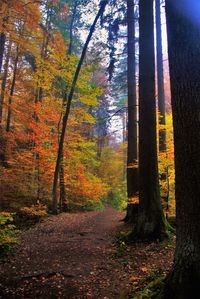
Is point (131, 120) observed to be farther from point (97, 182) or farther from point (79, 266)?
point (97, 182)

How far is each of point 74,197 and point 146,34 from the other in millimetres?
13515

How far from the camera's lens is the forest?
3.95 meters

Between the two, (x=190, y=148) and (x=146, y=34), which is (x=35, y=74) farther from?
(x=190, y=148)

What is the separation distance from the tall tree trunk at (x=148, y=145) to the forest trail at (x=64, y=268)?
50.5 inches

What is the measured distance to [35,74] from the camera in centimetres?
1622

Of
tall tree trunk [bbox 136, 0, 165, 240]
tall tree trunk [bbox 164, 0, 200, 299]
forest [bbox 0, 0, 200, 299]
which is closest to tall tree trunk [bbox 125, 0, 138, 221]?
forest [bbox 0, 0, 200, 299]

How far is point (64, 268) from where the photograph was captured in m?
6.65

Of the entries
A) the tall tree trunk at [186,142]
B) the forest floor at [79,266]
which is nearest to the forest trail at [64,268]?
the forest floor at [79,266]

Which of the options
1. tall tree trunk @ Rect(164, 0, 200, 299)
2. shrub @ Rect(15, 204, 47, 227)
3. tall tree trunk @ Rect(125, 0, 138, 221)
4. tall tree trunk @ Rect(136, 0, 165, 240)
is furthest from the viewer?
shrub @ Rect(15, 204, 47, 227)

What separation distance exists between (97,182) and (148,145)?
12586 millimetres

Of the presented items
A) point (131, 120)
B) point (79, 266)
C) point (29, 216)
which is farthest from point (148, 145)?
point (29, 216)

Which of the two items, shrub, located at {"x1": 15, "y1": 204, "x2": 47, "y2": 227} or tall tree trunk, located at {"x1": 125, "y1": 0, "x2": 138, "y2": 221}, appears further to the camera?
shrub, located at {"x1": 15, "y1": 204, "x2": 47, "y2": 227}

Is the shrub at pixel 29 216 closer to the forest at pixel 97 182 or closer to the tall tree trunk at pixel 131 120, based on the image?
the forest at pixel 97 182

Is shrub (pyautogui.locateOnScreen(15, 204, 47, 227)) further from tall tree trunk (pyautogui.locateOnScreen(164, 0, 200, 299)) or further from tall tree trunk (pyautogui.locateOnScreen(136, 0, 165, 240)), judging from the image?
tall tree trunk (pyautogui.locateOnScreen(164, 0, 200, 299))
